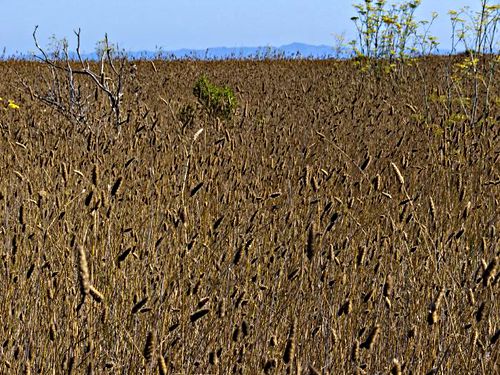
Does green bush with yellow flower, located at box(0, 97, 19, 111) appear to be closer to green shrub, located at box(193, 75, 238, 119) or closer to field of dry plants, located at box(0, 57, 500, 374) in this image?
field of dry plants, located at box(0, 57, 500, 374)

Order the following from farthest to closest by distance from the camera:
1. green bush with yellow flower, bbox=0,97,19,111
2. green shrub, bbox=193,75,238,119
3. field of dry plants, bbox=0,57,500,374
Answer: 1. green shrub, bbox=193,75,238,119
2. green bush with yellow flower, bbox=0,97,19,111
3. field of dry plants, bbox=0,57,500,374

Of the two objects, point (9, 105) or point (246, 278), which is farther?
point (9, 105)

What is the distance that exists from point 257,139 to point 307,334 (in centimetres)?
324

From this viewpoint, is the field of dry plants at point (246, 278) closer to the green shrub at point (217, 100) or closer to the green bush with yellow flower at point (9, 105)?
the green bush with yellow flower at point (9, 105)

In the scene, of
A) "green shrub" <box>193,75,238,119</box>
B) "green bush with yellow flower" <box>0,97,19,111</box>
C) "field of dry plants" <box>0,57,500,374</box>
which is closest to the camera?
"field of dry plants" <box>0,57,500,374</box>

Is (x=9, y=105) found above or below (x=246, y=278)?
above

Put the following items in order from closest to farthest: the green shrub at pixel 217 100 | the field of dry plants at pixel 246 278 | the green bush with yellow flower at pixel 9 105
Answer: the field of dry plants at pixel 246 278 → the green bush with yellow flower at pixel 9 105 → the green shrub at pixel 217 100

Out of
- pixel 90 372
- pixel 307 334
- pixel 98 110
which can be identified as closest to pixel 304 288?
pixel 307 334

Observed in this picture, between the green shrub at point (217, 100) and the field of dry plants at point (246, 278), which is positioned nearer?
the field of dry plants at point (246, 278)

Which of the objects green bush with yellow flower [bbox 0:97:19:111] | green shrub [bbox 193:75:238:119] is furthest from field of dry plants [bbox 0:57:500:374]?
green shrub [bbox 193:75:238:119]

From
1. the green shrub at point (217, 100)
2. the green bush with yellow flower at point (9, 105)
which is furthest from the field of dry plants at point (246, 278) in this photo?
the green shrub at point (217, 100)

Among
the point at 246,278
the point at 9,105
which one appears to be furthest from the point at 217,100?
the point at 246,278

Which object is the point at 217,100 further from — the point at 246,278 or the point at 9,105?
the point at 246,278

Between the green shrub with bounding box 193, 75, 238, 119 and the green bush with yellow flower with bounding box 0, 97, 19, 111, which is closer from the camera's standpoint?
the green bush with yellow flower with bounding box 0, 97, 19, 111
